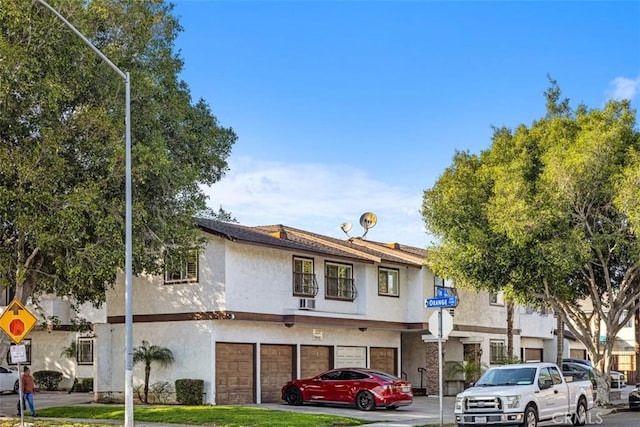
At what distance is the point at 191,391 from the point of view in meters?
30.0

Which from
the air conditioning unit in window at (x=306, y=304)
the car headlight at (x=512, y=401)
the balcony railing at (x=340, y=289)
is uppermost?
the balcony railing at (x=340, y=289)

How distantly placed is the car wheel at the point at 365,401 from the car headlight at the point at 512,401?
832 centimetres

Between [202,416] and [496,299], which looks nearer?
[202,416]

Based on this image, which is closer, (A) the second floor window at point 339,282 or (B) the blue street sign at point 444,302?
(B) the blue street sign at point 444,302

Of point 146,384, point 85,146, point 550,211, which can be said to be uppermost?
point 85,146

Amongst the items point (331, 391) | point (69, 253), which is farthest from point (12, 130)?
point (331, 391)

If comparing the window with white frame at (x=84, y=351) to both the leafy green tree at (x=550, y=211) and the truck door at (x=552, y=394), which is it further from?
the truck door at (x=552, y=394)

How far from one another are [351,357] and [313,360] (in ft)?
8.14

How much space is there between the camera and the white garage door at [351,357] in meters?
36.2

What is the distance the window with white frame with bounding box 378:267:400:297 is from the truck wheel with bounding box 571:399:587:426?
45.8 ft

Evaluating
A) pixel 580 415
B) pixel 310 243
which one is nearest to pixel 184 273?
pixel 310 243

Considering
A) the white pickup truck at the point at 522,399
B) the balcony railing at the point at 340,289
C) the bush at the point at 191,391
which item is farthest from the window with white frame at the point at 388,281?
the white pickup truck at the point at 522,399

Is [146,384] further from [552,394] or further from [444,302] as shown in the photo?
[552,394]

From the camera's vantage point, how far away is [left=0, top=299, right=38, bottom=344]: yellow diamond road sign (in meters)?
22.0
